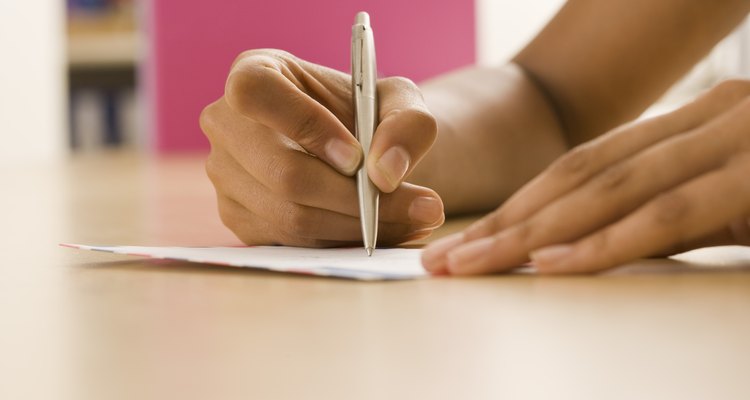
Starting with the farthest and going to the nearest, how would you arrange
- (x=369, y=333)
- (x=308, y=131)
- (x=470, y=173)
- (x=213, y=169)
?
1. (x=470, y=173)
2. (x=213, y=169)
3. (x=308, y=131)
4. (x=369, y=333)

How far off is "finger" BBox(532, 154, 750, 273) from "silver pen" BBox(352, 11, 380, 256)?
0.13m

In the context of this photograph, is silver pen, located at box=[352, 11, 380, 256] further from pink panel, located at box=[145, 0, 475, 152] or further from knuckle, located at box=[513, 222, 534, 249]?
pink panel, located at box=[145, 0, 475, 152]

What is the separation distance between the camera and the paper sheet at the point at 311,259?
0.41m

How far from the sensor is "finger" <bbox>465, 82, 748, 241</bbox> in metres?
0.43

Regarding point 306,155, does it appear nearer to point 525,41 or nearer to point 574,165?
point 574,165

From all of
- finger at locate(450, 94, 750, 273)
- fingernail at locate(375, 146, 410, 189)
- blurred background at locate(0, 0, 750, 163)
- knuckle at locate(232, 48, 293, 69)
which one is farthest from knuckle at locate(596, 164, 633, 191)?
blurred background at locate(0, 0, 750, 163)

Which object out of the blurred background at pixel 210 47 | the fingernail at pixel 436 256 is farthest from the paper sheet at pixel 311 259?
the blurred background at pixel 210 47

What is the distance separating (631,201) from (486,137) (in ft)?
1.51

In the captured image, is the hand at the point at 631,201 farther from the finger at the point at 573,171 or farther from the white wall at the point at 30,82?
the white wall at the point at 30,82

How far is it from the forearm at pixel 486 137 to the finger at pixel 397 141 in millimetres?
258

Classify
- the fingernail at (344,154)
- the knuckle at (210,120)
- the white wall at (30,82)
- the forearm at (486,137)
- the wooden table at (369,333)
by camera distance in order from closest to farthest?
1. the wooden table at (369,333)
2. the fingernail at (344,154)
3. the knuckle at (210,120)
4. the forearm at (486,137)
5. the white wall at (30,82)

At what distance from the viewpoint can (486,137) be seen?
859mm

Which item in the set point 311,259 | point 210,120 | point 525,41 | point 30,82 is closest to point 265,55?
point 210,120

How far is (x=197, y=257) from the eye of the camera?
0.46 meters
